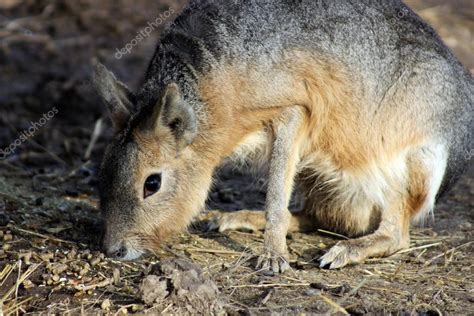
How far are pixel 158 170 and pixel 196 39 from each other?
898 mm

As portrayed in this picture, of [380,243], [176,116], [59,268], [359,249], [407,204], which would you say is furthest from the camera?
[407,204]

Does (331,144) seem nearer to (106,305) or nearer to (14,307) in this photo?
(106,305)

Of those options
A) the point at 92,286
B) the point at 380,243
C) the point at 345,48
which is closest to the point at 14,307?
the point at 92,286

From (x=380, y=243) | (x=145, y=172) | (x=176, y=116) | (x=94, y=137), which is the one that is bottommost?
(x=380, y=243)

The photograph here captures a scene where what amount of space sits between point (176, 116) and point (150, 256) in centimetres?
93

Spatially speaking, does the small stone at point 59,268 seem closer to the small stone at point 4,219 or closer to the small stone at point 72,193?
the small stone at point 4,219

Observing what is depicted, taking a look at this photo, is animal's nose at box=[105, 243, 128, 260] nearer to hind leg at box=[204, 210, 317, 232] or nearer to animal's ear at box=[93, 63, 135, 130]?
animal's ear at box=[93, 63, 135, 130]

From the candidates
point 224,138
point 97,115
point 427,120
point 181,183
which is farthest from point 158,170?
point 97,115

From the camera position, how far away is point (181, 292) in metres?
4.23

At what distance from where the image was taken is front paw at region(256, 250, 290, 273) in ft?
16.4

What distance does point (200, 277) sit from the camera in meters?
4.32

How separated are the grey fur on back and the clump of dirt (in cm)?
122

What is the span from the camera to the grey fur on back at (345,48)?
513cm

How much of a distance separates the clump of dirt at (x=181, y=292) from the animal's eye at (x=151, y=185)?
761 mm
